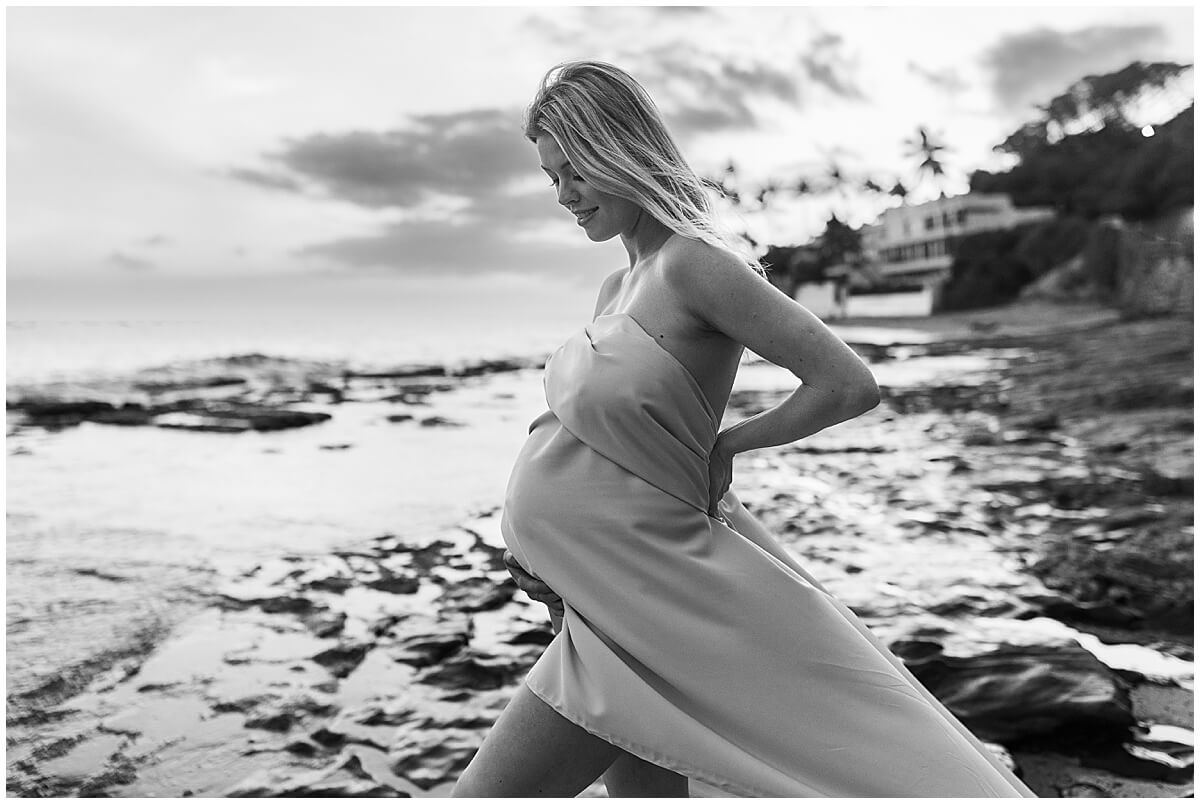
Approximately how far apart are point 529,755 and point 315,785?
180cm

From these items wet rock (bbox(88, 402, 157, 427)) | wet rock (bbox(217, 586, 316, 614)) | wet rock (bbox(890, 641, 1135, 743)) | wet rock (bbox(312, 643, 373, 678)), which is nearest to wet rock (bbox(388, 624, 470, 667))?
wet rock (bbox(312, 643, 373, 678))

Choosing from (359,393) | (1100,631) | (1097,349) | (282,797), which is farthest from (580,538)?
(1097,349)

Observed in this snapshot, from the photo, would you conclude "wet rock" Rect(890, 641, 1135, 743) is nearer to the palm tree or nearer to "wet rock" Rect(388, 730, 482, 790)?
"wet rock" Rect(388, 730, 482, 790)

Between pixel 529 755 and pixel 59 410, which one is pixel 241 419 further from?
pixel 529 755

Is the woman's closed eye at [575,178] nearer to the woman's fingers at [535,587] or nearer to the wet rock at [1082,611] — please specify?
the woman's fingers at [535,587]

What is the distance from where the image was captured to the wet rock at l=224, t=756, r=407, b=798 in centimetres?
314

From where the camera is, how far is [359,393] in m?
20.8

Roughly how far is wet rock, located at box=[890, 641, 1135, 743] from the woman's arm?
2.21m

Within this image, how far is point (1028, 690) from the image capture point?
3363 mm

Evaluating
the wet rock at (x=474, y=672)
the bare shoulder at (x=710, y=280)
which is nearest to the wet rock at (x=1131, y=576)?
the wet rock at (x=474, y=672)

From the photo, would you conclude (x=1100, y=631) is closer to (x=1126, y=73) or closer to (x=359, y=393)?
(x=359, y=393)

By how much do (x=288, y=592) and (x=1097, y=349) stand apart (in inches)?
887

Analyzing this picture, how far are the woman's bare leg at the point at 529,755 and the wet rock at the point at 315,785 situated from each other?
1544 millimetres

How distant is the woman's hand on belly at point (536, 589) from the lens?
1.81 meters
